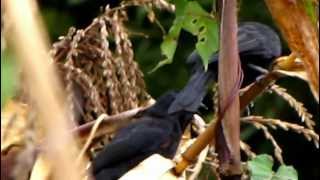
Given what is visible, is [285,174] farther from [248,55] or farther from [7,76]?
[248,55]

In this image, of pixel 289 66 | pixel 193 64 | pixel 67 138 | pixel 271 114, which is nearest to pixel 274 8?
pixel 289 66

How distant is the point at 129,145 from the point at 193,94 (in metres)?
0.28

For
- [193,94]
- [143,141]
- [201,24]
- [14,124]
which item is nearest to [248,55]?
[193,94]

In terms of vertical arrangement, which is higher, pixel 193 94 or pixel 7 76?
pixel 7 76

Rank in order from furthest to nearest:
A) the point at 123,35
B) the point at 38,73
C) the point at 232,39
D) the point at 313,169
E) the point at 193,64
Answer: the point at 313,169, the point at 193,64, the point at 123,35, the point at 232,39, the point at 38,73

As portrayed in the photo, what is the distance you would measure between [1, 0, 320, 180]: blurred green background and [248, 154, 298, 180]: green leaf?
2.45 metres

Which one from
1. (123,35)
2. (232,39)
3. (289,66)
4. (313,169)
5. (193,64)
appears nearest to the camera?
(232,39)

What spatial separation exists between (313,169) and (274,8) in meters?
3.32

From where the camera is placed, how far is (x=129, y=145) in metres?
1.57

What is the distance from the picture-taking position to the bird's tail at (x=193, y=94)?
1.75 metres

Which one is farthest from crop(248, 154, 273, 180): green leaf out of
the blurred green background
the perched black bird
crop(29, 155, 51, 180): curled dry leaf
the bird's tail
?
the blurred green background

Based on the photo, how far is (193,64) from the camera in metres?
2.14

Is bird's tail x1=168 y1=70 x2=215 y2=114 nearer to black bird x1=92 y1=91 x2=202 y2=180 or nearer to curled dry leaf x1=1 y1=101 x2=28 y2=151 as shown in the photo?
black bird x1=92 y1=91 x2=202 y2=180

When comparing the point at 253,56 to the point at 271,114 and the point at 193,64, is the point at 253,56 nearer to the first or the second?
the point at 193,64
